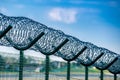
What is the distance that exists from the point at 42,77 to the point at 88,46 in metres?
2.36

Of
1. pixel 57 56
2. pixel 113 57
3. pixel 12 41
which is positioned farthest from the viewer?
pixel 113 57

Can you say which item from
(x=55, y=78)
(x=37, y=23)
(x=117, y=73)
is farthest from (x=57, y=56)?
(x=117, y=73)

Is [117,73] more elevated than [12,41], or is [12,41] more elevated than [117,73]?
[12,41]

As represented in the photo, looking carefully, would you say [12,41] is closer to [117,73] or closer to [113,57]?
[113,57]

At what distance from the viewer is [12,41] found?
1070 centimetres

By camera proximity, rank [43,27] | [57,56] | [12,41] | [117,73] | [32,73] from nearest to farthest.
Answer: [12,41]
[43,27]
[57,56]
[32,73]
[117,73]

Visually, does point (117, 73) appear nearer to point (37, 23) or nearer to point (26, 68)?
point (26, 68)

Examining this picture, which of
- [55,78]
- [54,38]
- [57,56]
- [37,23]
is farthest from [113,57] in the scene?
[37,23]

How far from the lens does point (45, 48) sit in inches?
473

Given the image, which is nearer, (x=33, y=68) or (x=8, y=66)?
(x=8, y=66)

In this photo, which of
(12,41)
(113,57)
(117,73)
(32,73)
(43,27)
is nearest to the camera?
(12,41)

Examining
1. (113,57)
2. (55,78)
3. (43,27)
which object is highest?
(43,27)

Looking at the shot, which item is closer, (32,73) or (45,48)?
(45,48)

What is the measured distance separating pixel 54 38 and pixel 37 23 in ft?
3.75
